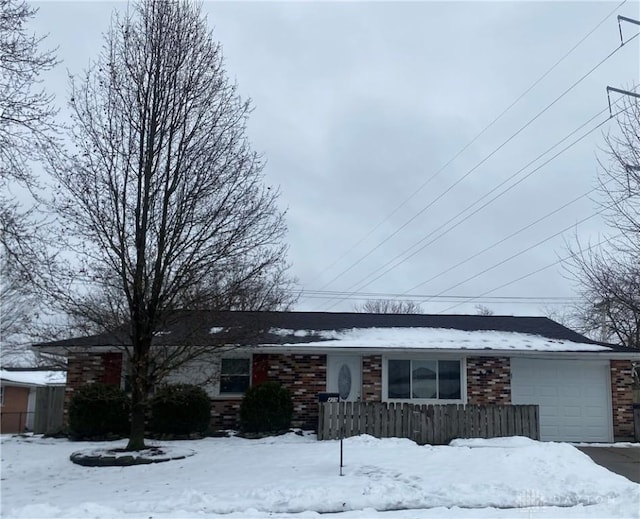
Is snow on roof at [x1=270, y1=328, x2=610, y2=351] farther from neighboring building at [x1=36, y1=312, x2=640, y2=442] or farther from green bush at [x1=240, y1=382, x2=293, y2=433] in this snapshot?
green bush at [x1=240, y1=382, x2=293, y2=433]

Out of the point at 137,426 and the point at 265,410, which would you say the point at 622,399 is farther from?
the point at 137,426

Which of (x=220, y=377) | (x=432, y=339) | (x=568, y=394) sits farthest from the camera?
(x=432, y=339)

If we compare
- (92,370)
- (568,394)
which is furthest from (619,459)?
(92,370)

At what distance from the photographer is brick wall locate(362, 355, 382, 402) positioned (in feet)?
62.0

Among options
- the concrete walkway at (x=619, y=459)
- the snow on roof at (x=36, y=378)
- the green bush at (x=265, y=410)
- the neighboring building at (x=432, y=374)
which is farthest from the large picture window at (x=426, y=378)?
the snow on roof at (x=36, y=378)

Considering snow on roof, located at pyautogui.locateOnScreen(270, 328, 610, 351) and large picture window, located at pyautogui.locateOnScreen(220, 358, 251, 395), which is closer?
snow on roof, located at pyautogui.locateOnScreen(270, 328, 610, 351)

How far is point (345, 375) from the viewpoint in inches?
750

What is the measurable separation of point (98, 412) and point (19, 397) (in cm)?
2503

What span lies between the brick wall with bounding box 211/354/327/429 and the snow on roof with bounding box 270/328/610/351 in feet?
2.00

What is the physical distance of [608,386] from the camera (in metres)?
19.1

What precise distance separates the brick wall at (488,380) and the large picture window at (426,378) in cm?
38

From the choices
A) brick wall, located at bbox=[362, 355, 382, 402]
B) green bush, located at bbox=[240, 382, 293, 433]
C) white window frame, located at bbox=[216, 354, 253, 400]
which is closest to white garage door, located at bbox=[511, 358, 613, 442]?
brick wall, located at bbox=[362, 355, 382, 402]

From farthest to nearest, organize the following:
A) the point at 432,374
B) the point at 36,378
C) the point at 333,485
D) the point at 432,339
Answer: the point at 36,378 < the point at 432,339 < the point at 432,374 < the point at 333,485

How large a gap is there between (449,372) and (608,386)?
482cm
